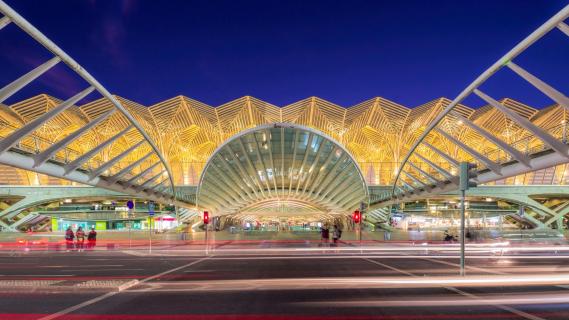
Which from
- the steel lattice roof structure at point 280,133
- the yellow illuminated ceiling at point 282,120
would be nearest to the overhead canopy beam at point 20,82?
the steel lattice roof structure at point 280,133

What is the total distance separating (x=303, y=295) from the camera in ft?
34.3

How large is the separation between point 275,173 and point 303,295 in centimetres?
3942

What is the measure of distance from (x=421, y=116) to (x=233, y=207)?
110 feet

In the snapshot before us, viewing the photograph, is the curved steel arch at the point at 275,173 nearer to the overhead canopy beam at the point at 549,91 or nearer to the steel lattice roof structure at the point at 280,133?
the steel lattice roof structure at the point at 280,133

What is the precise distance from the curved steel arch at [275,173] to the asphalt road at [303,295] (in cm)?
2672

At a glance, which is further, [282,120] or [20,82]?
[282,120]

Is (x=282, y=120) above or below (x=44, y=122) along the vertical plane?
above

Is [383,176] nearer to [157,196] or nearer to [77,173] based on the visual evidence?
[157,196]

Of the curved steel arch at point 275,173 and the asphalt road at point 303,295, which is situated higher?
the curved steel arch at point 275,173

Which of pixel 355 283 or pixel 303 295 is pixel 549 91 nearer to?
pixel 355 283

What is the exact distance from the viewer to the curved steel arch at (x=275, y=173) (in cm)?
4288

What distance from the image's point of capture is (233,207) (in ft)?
196

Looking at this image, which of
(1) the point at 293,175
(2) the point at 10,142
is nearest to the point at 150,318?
(2) the point at 10,142

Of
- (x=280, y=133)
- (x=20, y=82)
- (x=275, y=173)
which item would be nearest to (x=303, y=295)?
(x=20, y=82)
